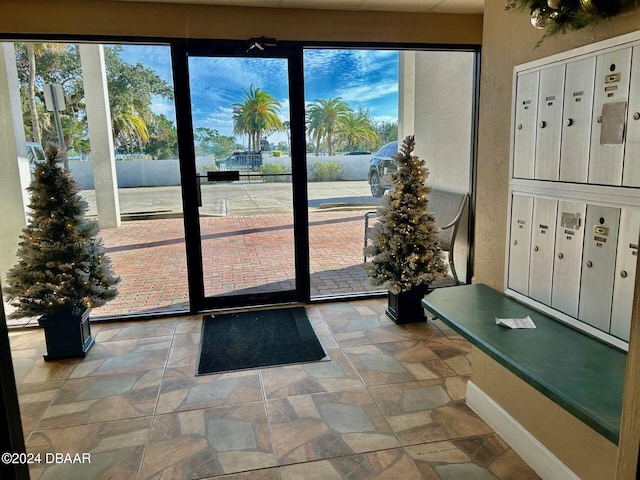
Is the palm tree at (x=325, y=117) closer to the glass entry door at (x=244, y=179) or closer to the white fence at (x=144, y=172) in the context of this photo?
the glass entry door at (x=244, y=179)

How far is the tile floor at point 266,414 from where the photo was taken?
2207mm

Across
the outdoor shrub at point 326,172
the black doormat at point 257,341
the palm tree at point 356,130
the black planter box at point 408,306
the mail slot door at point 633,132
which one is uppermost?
the palm tree at point 356,130

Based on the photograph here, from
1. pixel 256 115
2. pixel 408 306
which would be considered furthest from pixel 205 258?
pixel 408 306

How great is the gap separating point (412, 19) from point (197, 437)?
3.73 metres

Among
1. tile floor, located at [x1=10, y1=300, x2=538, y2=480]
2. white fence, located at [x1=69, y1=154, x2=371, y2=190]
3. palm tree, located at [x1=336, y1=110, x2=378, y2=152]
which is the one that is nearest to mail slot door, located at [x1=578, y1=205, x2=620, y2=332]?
tile floor, located at [x1=10, y1=300, x2=538, y2=480]

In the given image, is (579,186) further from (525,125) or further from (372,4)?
(372,4)

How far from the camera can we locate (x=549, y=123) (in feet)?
6.75

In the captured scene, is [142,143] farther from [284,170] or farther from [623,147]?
[623,147]

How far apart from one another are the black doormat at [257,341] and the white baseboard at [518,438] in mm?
1144

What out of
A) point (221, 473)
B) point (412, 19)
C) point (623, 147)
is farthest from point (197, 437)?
point (412, 19)

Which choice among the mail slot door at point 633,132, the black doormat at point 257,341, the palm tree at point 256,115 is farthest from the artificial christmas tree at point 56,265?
the mail slot door at point 633,132

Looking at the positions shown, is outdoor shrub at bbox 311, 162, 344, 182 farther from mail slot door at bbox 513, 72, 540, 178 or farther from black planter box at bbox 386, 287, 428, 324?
mail slot door at bbox 513, 72, 540, 178

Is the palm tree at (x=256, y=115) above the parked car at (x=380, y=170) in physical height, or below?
above

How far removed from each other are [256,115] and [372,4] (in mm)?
1359
